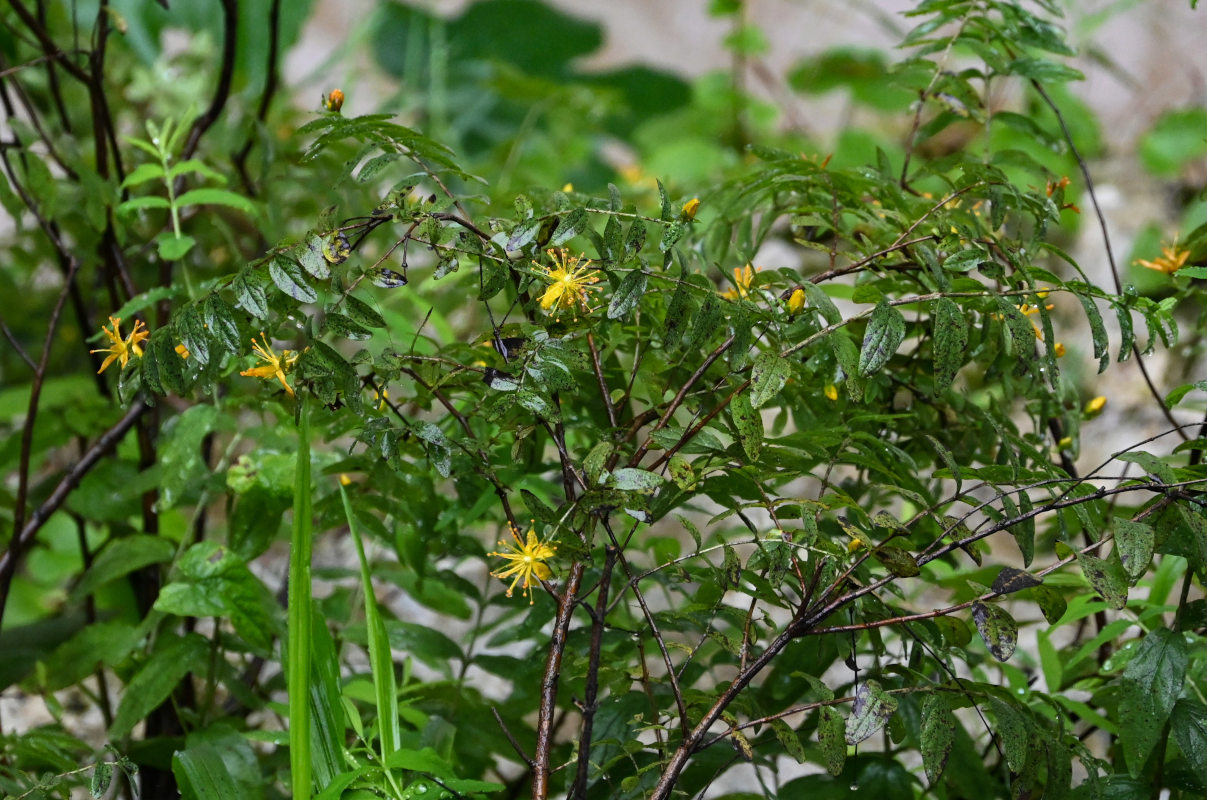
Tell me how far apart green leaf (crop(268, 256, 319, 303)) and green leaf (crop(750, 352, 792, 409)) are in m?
0.28

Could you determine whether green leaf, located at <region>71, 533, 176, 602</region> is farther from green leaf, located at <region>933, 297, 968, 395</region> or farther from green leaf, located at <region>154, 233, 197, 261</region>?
green leaf, located at <region>933, 297, 968, 395</region>

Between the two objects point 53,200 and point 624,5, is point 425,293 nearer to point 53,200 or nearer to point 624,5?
point 53,200

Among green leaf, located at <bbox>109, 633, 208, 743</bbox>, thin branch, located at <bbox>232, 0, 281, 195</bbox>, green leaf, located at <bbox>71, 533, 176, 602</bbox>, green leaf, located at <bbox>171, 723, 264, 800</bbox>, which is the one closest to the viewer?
green leaf, located at <bbox>171, 723, 264, 800</bbox>

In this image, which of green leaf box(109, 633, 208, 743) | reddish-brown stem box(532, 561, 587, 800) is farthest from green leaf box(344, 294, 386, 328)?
green leaf box(109, 633, 208, 743)

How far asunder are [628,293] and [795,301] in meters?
0.13

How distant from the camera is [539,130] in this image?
3.05m

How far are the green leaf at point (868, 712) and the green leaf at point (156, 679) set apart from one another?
678mm

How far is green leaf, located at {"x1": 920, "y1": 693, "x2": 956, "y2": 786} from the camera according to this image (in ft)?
2.01

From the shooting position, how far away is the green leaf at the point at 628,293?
0.64m

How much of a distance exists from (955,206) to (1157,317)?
0.75 feet

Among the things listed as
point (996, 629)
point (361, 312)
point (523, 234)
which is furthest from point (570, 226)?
point (996, 629)

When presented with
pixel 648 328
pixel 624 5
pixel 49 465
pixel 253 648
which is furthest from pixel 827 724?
pixel 624 5

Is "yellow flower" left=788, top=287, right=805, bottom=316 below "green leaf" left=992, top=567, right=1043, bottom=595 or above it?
above

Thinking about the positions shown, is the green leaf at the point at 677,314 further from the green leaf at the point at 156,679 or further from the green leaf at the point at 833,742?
the green leaf at the point at 156,679
